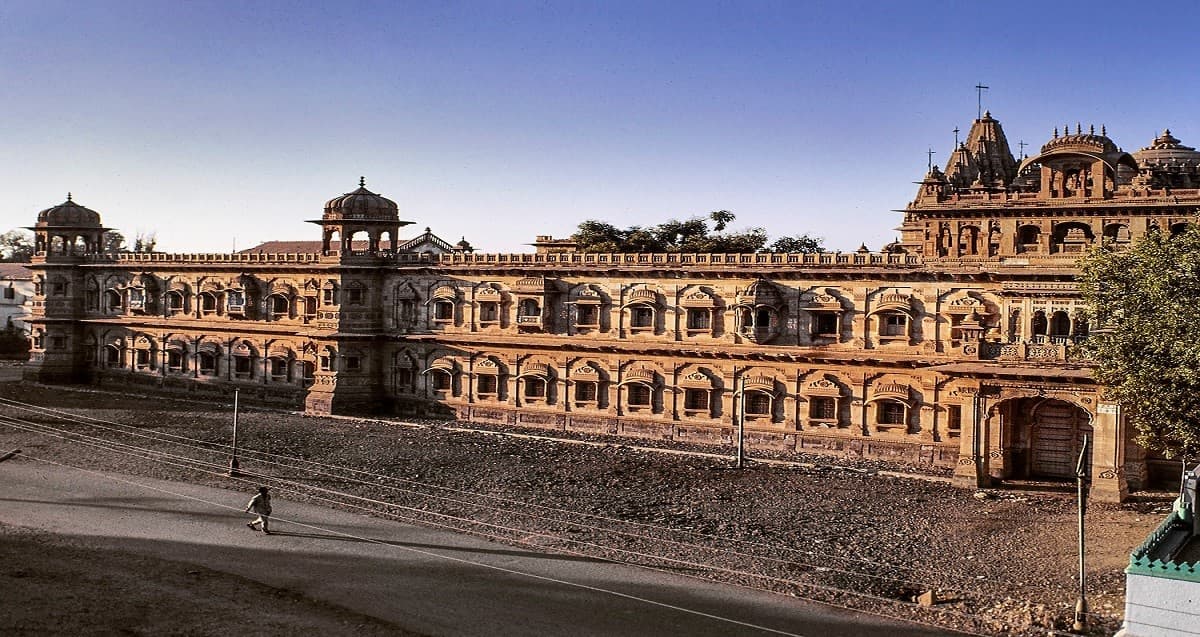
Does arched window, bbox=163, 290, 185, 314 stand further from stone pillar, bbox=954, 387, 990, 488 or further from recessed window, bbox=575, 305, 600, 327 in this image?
stone pillar, bbox=954, 387, 990, 488

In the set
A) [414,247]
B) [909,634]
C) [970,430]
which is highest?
[414,247]

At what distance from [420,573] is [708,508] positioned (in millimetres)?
10630

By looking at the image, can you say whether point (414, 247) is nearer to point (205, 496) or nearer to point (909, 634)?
point (205, 496)

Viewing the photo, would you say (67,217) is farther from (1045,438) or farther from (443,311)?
(1045,438)

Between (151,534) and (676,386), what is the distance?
22748mm

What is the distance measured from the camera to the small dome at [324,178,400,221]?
5172cm

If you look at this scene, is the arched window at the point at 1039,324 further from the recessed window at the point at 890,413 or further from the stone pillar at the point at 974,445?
the recessed window at the point at 890,413

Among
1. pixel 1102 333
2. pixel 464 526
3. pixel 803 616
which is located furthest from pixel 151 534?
pixel 1102 333

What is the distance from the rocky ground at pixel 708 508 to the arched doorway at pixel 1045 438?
102 inches

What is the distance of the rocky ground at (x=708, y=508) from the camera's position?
24516 mm

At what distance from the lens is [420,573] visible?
2508cm

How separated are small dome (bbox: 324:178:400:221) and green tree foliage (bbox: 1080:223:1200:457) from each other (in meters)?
33.5

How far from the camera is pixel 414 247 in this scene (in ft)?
251

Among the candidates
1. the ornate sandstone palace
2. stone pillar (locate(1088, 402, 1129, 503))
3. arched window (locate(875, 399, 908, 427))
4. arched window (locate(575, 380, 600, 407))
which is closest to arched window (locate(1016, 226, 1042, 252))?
the ornate sandstone palace
